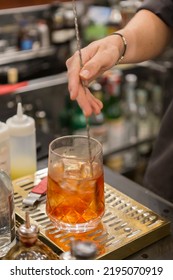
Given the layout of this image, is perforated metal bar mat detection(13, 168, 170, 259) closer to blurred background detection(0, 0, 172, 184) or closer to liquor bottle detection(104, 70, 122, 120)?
blurred background detection(0, 0, 172, 184)

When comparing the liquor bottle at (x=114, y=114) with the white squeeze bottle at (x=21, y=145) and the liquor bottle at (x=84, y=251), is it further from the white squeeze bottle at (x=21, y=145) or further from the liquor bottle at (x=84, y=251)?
the liquor bottle at (x=84, y=251)

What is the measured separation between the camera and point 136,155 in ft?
10.4

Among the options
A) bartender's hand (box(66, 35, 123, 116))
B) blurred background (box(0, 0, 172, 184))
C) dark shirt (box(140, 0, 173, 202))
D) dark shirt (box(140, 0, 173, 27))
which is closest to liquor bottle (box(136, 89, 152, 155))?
blurred background (box(0, 0, 172, 184))

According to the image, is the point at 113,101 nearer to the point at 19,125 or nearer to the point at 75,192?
the point at 19,125

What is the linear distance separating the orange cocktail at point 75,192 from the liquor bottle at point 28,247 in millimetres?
131

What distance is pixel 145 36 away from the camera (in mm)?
1488

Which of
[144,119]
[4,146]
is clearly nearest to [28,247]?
[4,146]

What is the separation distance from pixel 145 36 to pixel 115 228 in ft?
2.12

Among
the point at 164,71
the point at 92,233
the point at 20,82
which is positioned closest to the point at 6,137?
the point at 92,233

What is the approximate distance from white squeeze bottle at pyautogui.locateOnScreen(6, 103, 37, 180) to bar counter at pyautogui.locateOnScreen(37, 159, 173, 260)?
8 cm

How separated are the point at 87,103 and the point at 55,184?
219 millimetres

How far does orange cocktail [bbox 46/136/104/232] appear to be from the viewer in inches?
41.0

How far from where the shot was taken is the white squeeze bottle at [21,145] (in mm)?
1329

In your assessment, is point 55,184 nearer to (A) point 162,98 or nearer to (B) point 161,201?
(B) point 161,201
